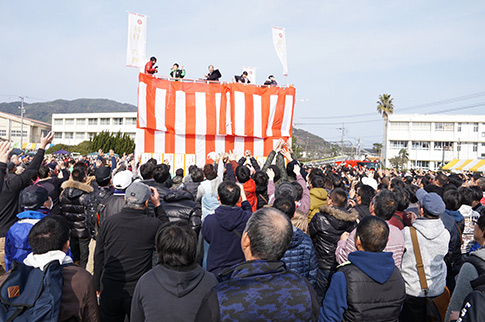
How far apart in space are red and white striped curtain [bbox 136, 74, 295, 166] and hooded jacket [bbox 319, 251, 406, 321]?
43.3 ft

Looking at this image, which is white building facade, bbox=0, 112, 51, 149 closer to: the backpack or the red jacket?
the red jacket

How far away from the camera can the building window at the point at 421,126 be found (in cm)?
5147

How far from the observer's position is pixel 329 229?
3660 mm

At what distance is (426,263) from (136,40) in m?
13.5

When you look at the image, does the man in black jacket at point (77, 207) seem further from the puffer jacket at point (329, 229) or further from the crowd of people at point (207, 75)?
the crowd of people at point (207, 75)

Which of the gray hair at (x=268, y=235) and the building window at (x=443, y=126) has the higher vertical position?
the building window at (x=443, y=126)

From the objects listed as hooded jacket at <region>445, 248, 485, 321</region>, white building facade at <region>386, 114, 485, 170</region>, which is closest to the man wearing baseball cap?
hooded jacket at <region>445, 248, 485, 321</region>

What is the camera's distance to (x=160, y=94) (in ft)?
47.2

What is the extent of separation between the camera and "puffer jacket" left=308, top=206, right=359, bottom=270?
11.9 ft

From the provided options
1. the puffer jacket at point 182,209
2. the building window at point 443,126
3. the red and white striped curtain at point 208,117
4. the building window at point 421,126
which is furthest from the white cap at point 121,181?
the building window at point 443,126

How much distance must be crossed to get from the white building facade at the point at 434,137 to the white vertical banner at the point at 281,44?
40.6m

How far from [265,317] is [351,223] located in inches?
93.8

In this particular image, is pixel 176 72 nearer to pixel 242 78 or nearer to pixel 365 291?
pixel 242 78

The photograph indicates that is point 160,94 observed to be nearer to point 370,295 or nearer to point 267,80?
point 267,80
